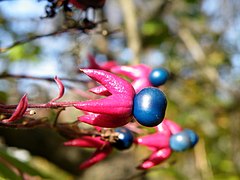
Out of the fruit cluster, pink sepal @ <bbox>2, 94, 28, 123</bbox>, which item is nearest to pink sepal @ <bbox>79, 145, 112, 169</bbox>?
the fruit cluster

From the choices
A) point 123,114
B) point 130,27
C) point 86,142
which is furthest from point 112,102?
point 130,27

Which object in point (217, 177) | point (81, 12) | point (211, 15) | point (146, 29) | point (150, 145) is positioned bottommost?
point (211, 15)

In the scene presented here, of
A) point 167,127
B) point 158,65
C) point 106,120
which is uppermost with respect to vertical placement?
point 106,120

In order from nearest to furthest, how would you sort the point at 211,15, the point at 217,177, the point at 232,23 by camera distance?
the point at 217,177 < the point at 232,23 < the point at 211,15

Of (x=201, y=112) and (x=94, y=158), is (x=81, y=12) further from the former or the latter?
(x=201, y=112)

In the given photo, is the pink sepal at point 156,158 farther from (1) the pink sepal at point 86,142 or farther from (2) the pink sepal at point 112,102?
(2) the pink sepal at point 112,102

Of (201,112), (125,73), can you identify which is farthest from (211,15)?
(125,73)

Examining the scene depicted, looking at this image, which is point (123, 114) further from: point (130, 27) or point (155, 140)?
point (130, 27)
